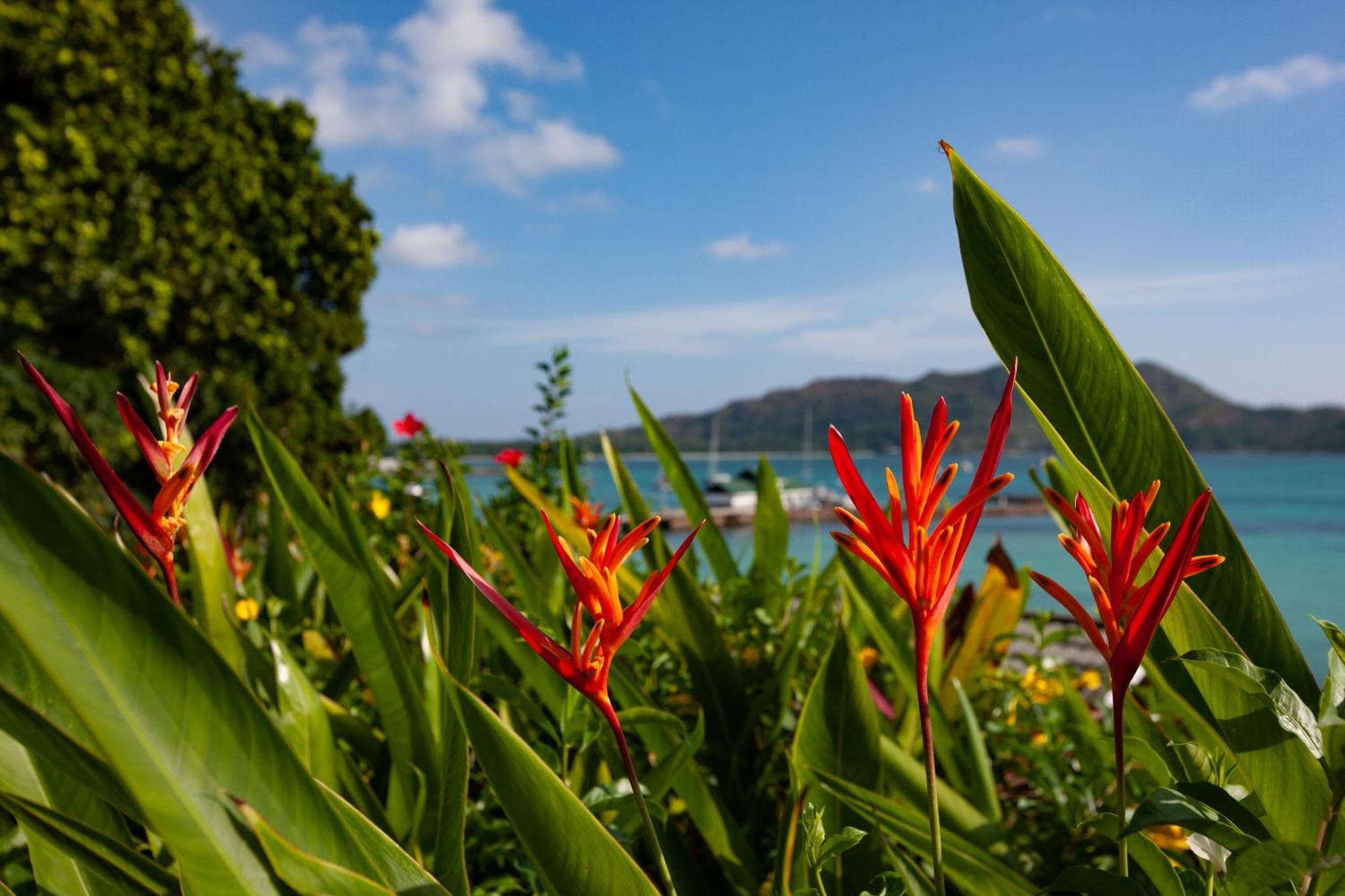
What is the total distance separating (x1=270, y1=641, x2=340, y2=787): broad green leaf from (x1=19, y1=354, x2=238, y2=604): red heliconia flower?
0.36 meters

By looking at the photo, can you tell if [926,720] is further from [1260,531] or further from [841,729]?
[1260,531]

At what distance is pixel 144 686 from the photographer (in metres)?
0.33

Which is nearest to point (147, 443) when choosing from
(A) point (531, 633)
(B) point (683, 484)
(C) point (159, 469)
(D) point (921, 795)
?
(C) point (159, 469)

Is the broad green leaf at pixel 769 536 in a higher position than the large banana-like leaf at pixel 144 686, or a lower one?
lower

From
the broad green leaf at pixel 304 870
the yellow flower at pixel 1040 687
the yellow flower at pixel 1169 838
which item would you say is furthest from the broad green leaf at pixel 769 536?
the broad green leaf at pixel 304 870

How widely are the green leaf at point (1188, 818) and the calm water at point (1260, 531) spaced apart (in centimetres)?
11

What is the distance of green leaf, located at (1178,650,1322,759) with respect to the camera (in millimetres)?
397

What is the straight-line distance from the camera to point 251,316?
8422mm

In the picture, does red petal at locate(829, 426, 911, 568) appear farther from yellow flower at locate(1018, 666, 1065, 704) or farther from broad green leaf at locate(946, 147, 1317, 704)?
yellow flower at locate(1018, 666, 1065, 704)

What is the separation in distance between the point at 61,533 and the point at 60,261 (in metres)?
8.98

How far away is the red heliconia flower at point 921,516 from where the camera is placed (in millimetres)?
395

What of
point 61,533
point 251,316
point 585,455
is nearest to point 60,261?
point 251,316

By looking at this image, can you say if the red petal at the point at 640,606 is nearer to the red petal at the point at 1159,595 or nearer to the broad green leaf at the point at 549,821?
the broad green leaf at the point at 549,821

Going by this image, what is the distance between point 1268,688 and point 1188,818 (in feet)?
0.28
